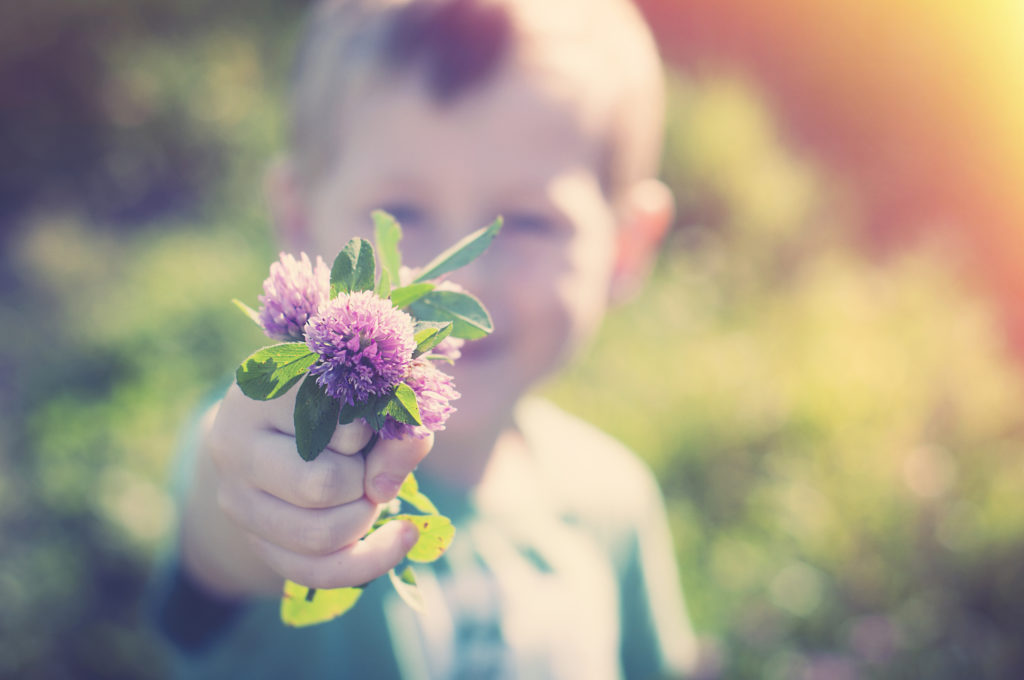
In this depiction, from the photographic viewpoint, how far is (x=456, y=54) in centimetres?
94

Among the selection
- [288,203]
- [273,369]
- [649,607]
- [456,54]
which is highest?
[456,54]

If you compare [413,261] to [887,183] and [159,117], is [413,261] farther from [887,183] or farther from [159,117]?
[887,183]

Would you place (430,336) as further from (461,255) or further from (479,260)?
(479,260)

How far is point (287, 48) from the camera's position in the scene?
3480 millimetres

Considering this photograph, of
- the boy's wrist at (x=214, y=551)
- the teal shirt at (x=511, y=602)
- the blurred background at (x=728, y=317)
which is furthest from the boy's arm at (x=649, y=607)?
the boy's wrist at (x=214, y=551)

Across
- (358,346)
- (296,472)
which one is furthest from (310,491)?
(358,346)

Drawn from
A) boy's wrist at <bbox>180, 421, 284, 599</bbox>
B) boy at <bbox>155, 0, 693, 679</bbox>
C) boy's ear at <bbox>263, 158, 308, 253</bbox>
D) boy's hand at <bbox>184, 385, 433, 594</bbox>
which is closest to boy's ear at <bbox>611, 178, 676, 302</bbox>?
boy at <bbox>155, 0, 693, 679</bbox>

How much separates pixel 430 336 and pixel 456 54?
1.93 ft

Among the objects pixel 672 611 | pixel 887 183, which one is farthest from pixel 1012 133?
pixel 672 611

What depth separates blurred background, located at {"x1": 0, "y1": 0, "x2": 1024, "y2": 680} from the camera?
191cm

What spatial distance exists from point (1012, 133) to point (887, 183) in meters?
0.58

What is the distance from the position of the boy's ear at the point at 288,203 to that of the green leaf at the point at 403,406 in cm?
70

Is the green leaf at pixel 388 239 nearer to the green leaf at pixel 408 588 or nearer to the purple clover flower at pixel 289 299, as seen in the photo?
the purple clover flower at pixel 289 299

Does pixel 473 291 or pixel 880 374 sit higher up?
pixel 473 291
